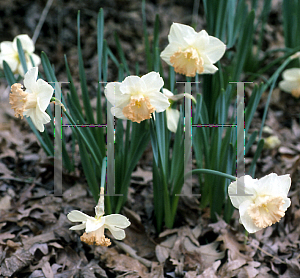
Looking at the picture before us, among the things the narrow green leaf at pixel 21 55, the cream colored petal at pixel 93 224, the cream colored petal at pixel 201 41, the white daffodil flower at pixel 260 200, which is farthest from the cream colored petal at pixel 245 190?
the narrow green leaf at pixel 21 55

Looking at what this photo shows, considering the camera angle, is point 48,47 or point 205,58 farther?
point 48,47

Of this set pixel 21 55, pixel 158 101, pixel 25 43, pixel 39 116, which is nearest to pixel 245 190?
pixel 158 101

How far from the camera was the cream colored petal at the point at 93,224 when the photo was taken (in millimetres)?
1255

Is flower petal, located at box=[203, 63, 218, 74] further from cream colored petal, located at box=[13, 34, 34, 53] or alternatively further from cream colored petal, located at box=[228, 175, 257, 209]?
cream colored petal, located at box=[13, 34, 34, 53]

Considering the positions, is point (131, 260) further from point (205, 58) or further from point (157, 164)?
point (205, 58)

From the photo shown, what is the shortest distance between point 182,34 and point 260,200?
2.69ft

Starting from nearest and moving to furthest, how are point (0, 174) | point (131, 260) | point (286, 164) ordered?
A: point (131, 260)
point (0, 174)
point (286, 164)

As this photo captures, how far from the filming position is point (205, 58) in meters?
1.54

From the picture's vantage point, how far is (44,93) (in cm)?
126

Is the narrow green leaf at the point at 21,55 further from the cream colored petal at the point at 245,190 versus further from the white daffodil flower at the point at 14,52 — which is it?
the cream colored petal at the point at 245,190

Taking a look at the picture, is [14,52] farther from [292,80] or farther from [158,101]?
[292,80]

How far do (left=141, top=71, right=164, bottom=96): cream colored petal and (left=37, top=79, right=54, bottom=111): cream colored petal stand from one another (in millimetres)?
368

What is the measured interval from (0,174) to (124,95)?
125cm

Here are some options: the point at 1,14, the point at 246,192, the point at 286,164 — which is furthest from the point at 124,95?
the point at 1,14
